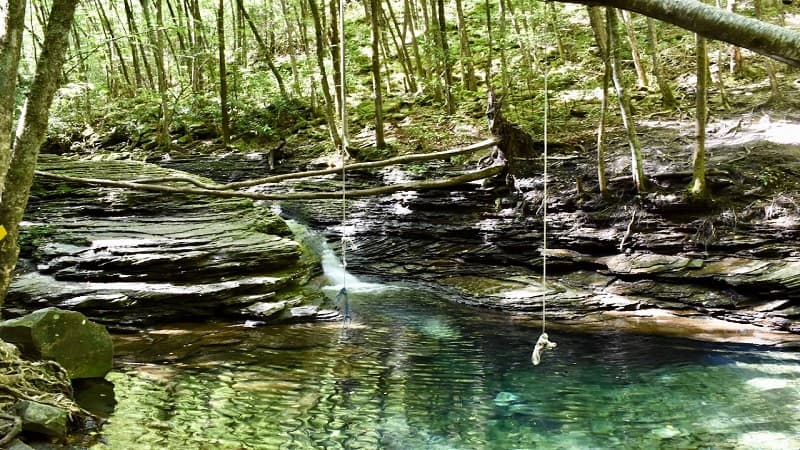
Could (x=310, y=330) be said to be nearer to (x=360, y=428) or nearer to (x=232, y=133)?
(x=360, y=428)

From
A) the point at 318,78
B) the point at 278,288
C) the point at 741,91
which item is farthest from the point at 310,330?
the point at 318,78

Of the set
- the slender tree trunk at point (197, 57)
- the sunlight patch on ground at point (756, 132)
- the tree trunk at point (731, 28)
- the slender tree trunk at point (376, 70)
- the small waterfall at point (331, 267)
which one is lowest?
the small waterfall at point (331, 267)

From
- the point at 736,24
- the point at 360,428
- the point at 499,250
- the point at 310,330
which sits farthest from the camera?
the point at 499,250

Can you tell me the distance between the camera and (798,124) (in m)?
10.5

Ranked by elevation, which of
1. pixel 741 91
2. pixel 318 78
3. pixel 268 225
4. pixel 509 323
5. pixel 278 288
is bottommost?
pixel 509 323

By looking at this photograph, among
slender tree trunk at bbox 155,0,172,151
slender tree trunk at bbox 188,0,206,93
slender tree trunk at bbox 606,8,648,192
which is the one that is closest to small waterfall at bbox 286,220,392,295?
slender tree trunk at bbox 606,8,648,192

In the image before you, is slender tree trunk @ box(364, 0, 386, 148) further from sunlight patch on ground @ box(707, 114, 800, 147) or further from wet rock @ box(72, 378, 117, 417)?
wet rock @ box(72, 378, 117, 417)

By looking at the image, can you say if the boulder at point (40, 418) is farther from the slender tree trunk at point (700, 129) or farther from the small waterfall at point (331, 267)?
the slender tree trunk at point (700, 129)

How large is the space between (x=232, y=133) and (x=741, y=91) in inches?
628

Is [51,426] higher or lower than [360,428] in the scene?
higher

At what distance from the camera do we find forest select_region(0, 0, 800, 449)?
4770 mm

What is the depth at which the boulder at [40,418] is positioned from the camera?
3877 mm

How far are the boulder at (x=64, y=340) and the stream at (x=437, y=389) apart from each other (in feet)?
1.16

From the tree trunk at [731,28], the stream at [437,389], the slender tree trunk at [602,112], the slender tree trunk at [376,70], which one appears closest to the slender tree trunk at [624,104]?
the slender tree trunk at [602,112]
